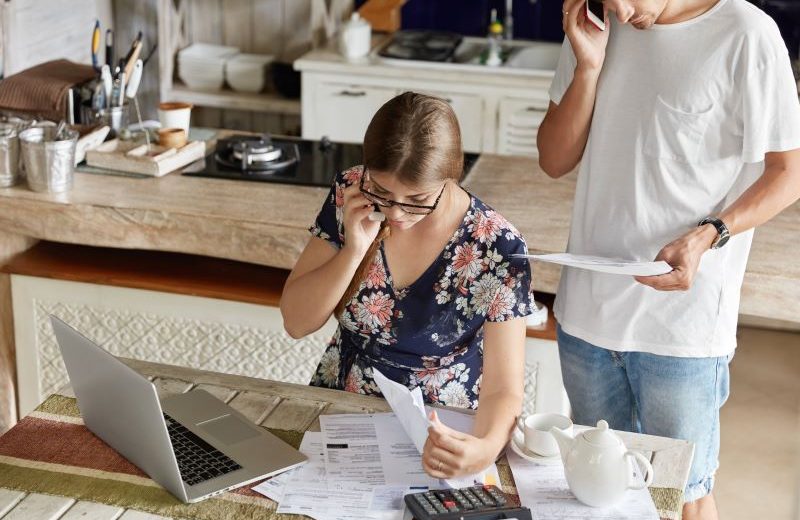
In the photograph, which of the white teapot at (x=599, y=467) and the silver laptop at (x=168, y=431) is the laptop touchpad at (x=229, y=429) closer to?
the silver laptop at (x=168, y=431)

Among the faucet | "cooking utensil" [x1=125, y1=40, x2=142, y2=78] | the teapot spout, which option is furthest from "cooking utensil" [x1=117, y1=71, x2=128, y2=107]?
the faucet

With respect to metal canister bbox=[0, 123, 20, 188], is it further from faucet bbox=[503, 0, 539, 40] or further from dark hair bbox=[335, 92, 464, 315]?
faucet bbox=[503, 0, 539, 40]

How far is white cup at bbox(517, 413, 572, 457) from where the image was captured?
1.73 meters

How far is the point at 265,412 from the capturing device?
6.24ft

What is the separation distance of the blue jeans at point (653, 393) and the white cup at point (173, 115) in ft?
5.23

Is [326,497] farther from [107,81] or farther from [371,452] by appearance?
[107,81]

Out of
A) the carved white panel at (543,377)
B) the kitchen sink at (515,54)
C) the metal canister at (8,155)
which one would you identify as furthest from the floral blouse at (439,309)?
the kitchen sink at (515,54)

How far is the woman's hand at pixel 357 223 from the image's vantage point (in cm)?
182

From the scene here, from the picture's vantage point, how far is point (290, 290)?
2008 millimetres

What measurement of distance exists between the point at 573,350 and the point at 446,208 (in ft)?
1.31

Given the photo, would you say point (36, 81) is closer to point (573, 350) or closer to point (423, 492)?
point (573, 350)

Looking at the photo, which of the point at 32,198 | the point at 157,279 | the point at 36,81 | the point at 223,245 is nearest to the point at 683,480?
the point at 223,245

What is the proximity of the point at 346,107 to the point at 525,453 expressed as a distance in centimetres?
303

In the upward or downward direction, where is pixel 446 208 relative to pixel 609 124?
downward
